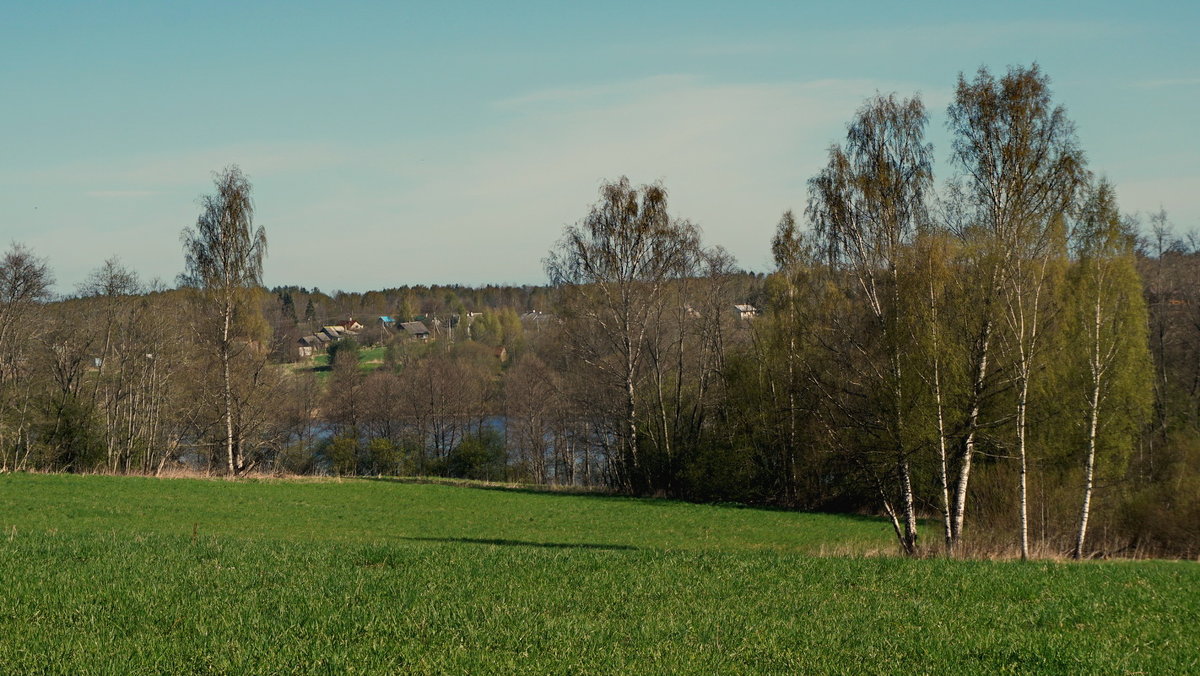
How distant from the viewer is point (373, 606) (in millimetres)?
9164

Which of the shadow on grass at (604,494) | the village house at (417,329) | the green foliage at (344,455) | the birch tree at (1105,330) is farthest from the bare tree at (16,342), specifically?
the village house at (417,329)

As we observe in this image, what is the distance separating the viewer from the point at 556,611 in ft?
31.0

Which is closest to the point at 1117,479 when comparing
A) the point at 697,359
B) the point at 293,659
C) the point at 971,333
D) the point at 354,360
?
the point at 971,333

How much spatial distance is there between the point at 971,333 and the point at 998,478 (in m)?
11.9

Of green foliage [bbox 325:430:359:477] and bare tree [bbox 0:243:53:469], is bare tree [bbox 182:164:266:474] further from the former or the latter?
green foliage [bbox 325:430:359:477]

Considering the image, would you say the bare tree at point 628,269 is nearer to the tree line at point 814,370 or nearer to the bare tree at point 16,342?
the tree line at point 814,370

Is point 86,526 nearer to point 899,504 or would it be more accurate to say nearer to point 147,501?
point 147,501

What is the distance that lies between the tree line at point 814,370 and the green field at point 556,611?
7.02m

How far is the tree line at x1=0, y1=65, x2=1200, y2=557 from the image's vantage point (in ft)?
69.2

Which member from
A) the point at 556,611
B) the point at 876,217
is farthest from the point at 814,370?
the point at 556,611

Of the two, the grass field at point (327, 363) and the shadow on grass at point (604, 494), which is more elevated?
the grass field at point (327, 363)

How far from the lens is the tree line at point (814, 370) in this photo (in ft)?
69.2

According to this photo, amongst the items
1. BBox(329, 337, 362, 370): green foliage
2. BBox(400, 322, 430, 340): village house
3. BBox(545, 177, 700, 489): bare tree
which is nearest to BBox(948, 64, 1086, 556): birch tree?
BBox(545, 177, 700, 489): bare tree

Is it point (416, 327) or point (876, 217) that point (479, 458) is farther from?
point (416, 327)
